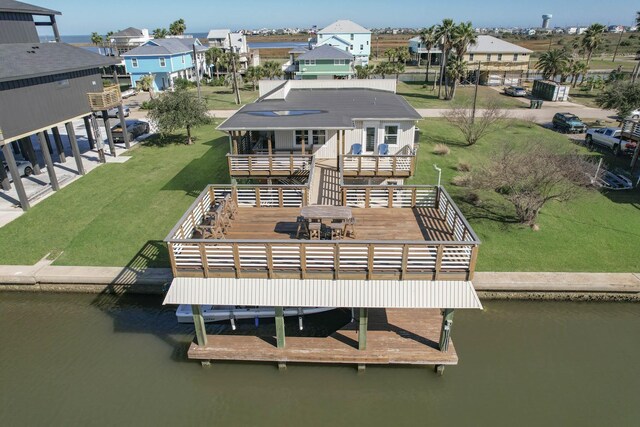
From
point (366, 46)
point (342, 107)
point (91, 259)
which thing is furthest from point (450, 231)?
point (366, 46)

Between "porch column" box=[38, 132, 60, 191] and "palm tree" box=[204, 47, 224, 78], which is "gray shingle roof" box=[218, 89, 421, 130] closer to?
"porch column" box=[38, 132, 60, 191]

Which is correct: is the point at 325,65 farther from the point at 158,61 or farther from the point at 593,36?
the point at 593,36

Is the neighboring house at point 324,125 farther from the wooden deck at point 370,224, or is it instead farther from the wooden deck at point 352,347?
the wooden deck at point 352,347

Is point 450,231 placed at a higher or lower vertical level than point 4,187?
higher

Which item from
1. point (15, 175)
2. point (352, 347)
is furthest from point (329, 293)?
point (15, 175)

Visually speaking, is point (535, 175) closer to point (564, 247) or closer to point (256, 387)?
point (564, 247)

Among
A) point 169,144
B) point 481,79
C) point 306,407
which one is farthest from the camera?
point 481,79

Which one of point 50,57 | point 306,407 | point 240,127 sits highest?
point 50,57

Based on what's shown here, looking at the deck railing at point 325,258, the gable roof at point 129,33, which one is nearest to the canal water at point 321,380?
the deck railing at point 325,258
